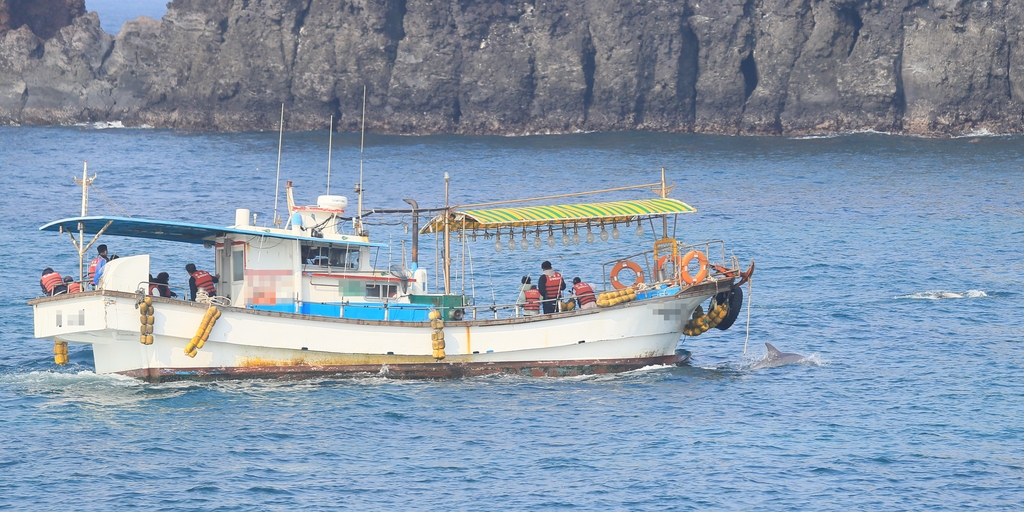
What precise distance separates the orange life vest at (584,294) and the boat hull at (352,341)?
1.75ft

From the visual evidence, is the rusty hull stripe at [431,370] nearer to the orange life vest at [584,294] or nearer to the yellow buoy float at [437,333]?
the yellow buoy float at [437,333]

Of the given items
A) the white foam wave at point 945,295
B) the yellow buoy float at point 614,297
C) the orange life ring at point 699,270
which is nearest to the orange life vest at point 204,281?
the yellow buoy float at point 614,297

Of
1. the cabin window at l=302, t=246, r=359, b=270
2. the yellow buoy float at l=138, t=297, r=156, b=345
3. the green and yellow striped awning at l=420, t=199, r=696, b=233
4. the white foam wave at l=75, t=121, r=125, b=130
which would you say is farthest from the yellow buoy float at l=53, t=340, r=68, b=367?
the white foam wave at l=75, t=121, r=125, b=130

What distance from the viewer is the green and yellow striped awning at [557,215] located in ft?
106

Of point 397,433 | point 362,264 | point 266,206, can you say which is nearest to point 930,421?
point 397,433

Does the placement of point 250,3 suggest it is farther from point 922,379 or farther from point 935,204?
point 922,379

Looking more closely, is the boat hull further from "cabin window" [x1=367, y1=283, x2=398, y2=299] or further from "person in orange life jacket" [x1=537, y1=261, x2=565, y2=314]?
"cabin window" [x1=367, y1=283, x2=398, y2=299]

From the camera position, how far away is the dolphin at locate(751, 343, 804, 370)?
34.1m

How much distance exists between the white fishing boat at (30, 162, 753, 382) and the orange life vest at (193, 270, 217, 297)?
0.19 m

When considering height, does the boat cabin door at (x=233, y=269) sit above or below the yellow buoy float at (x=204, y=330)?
above

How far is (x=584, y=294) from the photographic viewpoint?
3225 cm

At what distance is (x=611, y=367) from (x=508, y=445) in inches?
252

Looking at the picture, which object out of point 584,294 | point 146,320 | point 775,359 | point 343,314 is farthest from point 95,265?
point 775,359

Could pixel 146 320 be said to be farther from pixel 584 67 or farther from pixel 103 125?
pixel 103 125
